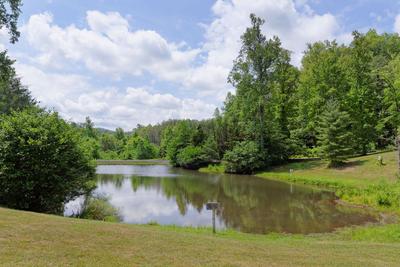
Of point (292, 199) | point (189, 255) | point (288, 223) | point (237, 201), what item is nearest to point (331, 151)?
point (292, 199)

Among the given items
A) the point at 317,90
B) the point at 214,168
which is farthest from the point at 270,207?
the point at 214,168

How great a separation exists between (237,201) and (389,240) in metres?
11.3

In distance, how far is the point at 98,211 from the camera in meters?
15.9

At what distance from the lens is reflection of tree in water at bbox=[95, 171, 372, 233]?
14953 mm

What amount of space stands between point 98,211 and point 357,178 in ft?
68.0

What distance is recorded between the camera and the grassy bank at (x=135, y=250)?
617cm

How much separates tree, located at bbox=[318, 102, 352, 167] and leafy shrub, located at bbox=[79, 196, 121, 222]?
22458mm

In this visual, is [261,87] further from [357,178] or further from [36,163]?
[36,163]

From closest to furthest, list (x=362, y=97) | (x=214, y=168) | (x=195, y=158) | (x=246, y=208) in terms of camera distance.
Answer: (x=246, y=208) < (x=362, y=97) < (x=214, y=168) < (x=195, y=158)

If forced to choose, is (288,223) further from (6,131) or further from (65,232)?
(6,131)

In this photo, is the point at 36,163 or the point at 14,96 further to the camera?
the point at 14,96

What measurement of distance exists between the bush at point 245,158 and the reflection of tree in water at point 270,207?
10.3m

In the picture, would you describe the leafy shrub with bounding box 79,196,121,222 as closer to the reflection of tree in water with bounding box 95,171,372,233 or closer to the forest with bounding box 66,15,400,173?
the reflection of tree in water with bounding box 95,171,372,233

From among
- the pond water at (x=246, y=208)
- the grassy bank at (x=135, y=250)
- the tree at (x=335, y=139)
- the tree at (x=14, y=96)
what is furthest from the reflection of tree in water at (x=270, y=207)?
the tree at (x=14, y=96)
